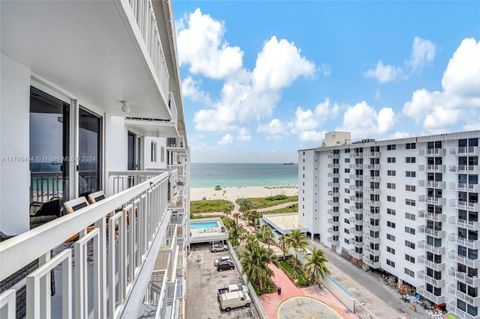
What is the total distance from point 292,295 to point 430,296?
7.92 meters

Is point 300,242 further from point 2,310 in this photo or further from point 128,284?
point 2,310

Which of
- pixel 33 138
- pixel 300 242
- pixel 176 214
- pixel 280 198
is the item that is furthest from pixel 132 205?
pixel 280 198

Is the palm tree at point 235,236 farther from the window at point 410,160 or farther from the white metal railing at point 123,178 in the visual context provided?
the white metal railing at point 123,178

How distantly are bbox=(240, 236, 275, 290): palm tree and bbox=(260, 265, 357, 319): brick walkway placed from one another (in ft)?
3.13

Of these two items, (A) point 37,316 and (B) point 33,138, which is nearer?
(A) point 37,316

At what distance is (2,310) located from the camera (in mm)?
719

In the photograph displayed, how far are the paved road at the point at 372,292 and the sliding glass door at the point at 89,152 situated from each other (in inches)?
594

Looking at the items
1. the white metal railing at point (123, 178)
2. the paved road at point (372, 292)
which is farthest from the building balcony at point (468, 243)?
the white metal railing at point (123, 178)

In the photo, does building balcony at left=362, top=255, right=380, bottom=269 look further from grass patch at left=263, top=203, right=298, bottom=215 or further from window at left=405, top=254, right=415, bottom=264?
grass patch at left=263, top=203, right=298, bottom=215

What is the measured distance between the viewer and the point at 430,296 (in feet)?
42.1

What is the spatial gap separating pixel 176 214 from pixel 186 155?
713 cm

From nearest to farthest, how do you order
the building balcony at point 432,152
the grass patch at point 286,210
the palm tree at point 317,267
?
the building balcony at point 432,152 < the palm tree at point 317,267 < the grass patch at point 286,210

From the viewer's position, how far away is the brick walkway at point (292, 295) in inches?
474

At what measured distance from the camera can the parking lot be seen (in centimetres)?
1208
